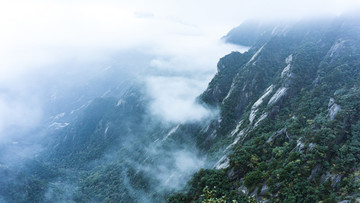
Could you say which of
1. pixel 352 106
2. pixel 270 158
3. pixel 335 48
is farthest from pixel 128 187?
pixel 335 48

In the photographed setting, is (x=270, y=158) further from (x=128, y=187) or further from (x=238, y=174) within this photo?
(x=128, y=187)

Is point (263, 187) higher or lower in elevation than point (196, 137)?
higher

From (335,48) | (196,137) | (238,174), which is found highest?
(335,48)

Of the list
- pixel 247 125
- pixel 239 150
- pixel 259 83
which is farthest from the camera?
pixel 259 83

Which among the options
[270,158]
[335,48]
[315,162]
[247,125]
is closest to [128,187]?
[247,125]

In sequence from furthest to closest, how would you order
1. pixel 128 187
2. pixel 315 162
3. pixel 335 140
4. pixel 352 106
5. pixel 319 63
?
1. pixel 128 187
2. pixel 319 63
3. pixel 352 106
4. pixel 335 140
5. pixel 315 162

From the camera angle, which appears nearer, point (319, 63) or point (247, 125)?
point (247, 125)

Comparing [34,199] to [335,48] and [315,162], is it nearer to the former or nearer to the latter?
[315,162]
